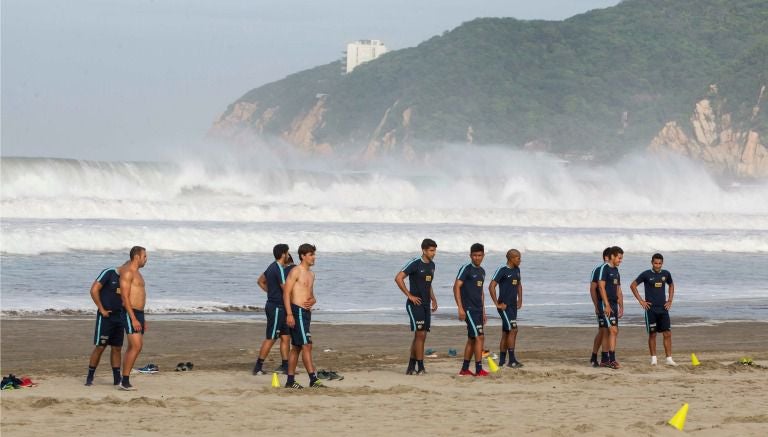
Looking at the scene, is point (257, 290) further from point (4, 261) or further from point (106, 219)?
point (106, 219)

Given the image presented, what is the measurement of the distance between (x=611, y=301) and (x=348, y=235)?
20.9 meters

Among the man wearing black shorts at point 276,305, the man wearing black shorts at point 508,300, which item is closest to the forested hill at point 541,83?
the man wearing black shorts at point 508,300

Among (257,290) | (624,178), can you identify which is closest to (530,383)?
(257,290)

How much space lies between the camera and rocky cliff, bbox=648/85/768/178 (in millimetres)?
112875

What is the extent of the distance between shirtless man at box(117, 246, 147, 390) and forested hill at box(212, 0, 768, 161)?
123 metres

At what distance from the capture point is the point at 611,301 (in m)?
13.3

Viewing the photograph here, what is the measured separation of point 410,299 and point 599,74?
150 meters

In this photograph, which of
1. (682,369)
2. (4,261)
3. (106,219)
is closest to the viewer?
(682,369)

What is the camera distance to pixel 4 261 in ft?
81.7

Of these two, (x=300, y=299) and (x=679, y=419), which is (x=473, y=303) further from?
(x=679, y=419)

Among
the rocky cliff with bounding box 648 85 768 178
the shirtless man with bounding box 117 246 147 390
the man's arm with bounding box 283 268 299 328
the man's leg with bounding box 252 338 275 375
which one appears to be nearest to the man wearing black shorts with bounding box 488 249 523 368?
the man's leg with bounding box 252 338 275 375

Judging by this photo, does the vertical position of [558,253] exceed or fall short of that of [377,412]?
it exceeds it

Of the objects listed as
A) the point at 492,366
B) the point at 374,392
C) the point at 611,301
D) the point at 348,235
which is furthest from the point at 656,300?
the point at 348,235

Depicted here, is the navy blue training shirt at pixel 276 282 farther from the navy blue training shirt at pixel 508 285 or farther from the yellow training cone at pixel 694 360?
the yellow training cone at pixel 694 360
